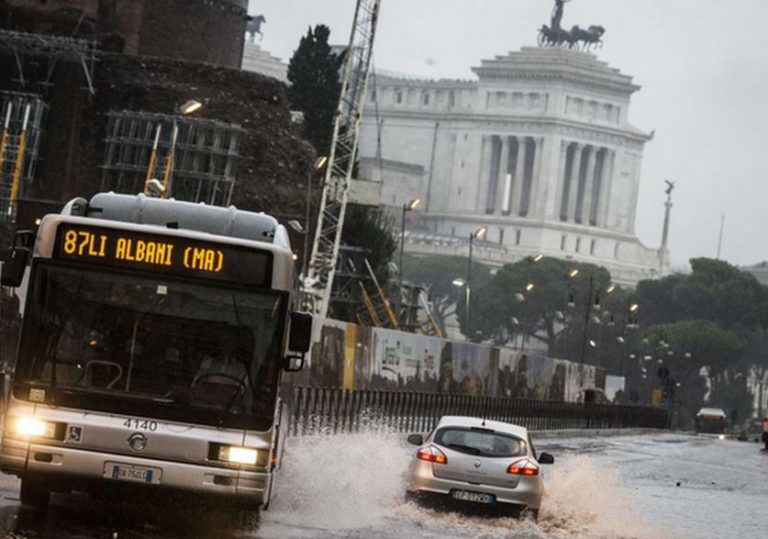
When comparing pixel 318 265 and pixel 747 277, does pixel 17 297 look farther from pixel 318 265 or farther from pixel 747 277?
pixel 747 277

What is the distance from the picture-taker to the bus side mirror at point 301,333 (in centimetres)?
1741

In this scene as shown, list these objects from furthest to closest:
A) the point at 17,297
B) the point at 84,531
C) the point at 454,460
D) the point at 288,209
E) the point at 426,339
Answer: the point at 288,209
the point at 426,339
the point at 17,297
the point at 454,460
the point at 84,531

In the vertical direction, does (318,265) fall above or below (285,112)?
below

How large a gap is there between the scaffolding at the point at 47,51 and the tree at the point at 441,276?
101 m

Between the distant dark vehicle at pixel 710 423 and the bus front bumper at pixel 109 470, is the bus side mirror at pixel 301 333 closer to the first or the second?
the bus front bumper at pixel 109 470

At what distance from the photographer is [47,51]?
275ft

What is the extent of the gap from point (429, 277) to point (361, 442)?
154925 mm

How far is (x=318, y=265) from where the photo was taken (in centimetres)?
9019

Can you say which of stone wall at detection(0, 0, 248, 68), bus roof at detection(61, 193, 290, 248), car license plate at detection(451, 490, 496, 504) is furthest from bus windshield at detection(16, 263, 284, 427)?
stone wall at detection(0, 0, 248, 68)

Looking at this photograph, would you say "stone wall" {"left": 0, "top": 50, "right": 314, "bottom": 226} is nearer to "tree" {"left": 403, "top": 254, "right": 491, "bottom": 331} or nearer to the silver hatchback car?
the silver hatchback car

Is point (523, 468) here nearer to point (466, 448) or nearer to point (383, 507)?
point (466, 448)

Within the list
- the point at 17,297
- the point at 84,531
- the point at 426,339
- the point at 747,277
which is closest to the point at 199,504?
the point at 84,531

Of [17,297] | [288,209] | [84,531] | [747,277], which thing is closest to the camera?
[84,531]

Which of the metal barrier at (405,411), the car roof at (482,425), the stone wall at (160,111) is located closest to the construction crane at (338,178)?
the stone wall at (160,111)
